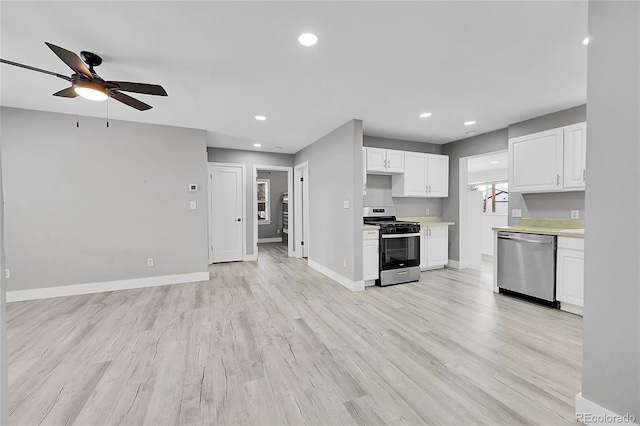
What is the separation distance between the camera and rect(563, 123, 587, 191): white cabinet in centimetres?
323

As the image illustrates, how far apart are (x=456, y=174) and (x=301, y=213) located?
3.37 m

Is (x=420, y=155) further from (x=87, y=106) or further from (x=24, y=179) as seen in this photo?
(x=24, y=179)

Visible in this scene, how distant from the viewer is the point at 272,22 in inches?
73.0

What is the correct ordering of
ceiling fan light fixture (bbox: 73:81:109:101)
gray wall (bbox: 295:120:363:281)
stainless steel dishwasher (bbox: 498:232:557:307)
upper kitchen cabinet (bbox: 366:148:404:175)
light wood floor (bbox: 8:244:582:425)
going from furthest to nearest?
upper kitchen cabinet (bbox: 366:148:404:175) < gray wall (bbox: 295:120:363:281) < stainless steel dishwasher (bbox: 498:232:557:307) < ceiling fan light fixture (bbox: 73:81:109:101) < light wood floor (bbox: 8:244:582:425)

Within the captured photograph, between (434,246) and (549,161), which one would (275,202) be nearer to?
(434,246)

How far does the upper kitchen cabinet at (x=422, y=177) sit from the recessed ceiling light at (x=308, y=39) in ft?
10.3

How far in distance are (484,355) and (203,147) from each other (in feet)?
14.8

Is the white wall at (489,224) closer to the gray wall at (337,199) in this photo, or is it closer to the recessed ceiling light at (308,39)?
the gray wall at (337,199)

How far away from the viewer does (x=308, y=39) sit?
2.03m

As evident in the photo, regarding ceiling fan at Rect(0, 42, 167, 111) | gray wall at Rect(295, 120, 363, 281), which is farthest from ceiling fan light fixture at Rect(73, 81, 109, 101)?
gray wall at Rect(295, 120, 363, 281)

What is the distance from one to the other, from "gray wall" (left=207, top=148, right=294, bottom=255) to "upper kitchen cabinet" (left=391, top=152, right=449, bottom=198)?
279 centimetres

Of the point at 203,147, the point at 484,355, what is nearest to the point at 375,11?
the point at 484,355

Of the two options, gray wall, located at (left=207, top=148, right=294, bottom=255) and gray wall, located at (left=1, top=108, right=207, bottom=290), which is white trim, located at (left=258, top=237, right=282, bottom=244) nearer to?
gray wall, located at (left=207, top=148, right=294, bottom=255)

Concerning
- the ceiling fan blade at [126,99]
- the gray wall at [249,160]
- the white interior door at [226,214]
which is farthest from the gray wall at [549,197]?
the white interior door at [226,214]
